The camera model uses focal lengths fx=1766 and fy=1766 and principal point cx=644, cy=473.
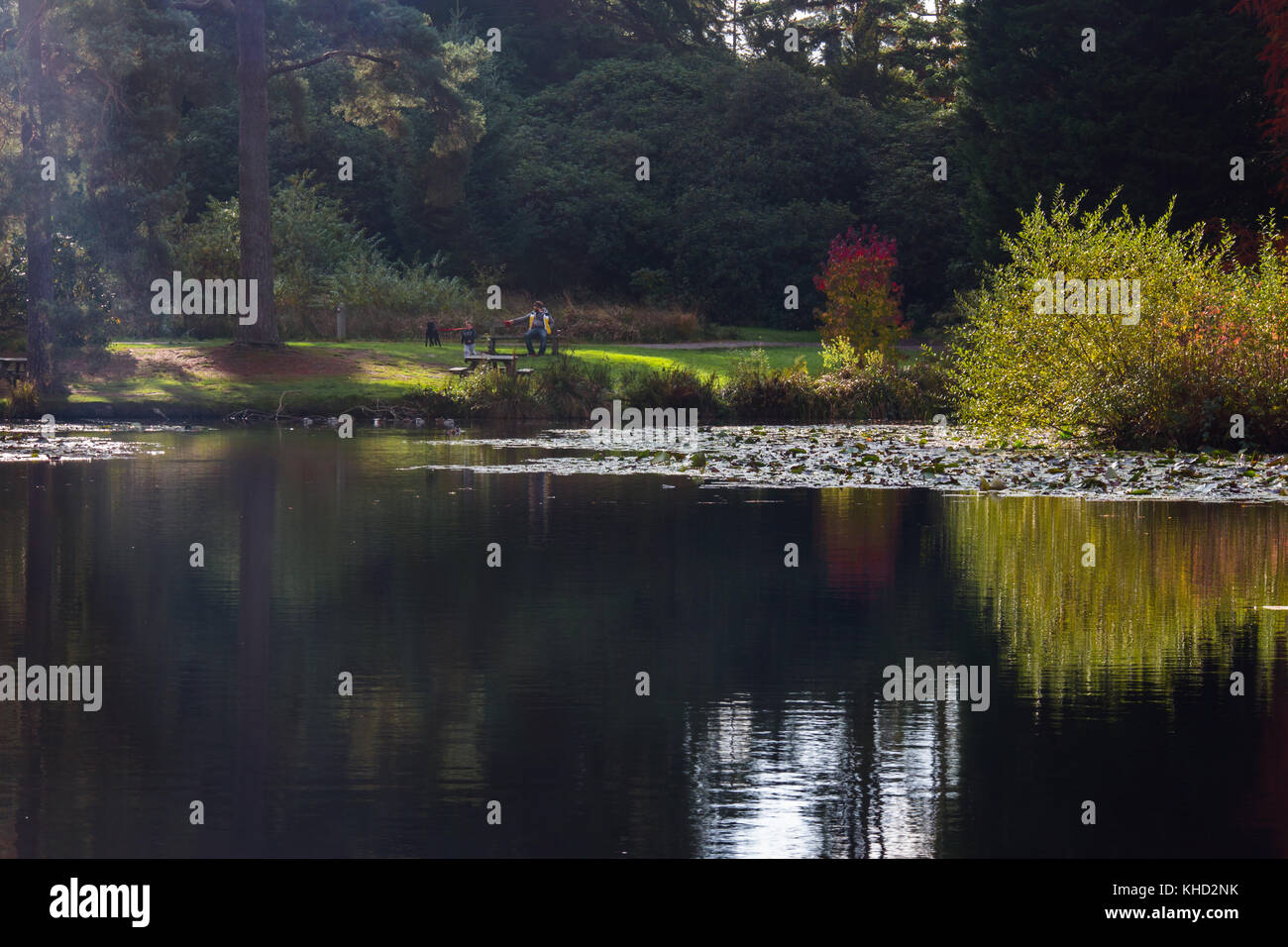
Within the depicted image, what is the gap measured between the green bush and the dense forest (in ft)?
22.9

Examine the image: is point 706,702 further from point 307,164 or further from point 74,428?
point 307,164

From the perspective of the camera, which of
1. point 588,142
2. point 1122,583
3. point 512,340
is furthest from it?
point 588,142

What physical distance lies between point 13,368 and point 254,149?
7.81 metres

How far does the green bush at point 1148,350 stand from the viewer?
26.3 meters

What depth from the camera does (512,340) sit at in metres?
51.1

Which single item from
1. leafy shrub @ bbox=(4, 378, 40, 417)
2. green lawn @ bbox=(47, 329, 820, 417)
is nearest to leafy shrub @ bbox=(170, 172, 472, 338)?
green lawn @ bbox=(47, 329, 820, 417)

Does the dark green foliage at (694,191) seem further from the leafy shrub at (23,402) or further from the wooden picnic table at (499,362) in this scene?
the leafy shrub at (23,402)

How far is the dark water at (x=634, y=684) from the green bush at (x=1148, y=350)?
26.2 feet

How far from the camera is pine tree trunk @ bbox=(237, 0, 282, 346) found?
4122cm

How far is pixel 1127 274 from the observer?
2756cm

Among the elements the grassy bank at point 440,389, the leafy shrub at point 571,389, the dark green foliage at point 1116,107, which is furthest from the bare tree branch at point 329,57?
the dark green foliage at point 1116,107

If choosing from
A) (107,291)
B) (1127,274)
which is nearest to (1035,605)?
(1127,274)

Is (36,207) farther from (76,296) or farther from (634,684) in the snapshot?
(634,684)
